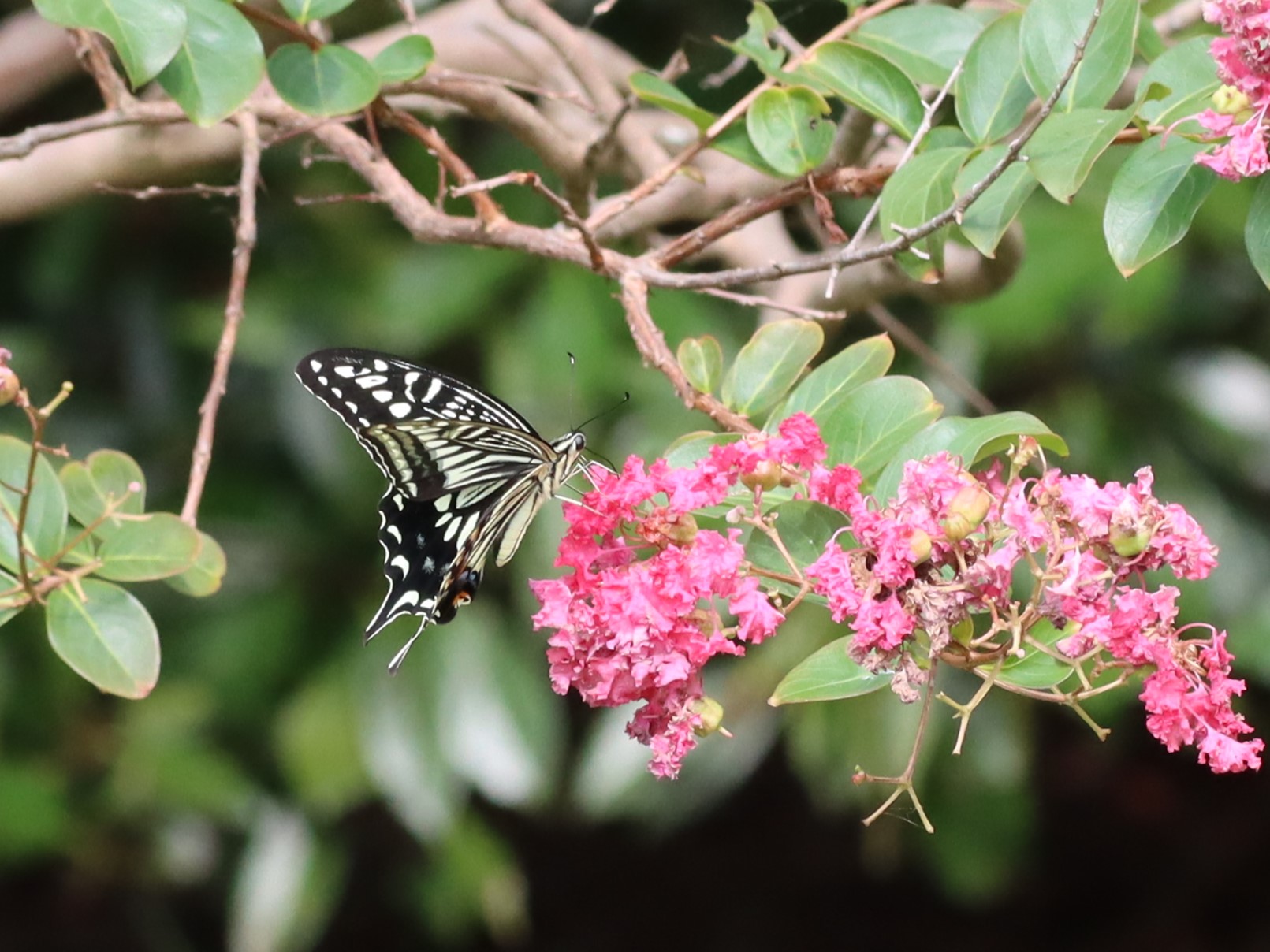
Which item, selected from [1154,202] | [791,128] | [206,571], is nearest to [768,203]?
[791,128]

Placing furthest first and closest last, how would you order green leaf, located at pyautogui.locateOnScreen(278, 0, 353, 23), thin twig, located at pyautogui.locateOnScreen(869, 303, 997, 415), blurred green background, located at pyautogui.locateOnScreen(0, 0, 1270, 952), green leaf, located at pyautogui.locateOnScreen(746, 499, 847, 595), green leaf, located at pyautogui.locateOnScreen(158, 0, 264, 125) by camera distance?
blurred green background, located at pyautogui.locateOnScreen(0, 0, 1270, 952)
thin twig, located at pyautogui.locateOnScreen(869, 303, 997, 415)
green leaf, located at pyautogui.locateOnScreen(278, 0, 353, 23)
green leaf, located at pyautogui.locateOnScreen(158, 0, 264, 125)
green leaf, located at pyautogui.locateOnScreen(746, 499, 847, 595)

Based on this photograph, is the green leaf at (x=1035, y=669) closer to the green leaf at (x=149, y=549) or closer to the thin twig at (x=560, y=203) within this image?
the thin twig at (x=560, y=203)

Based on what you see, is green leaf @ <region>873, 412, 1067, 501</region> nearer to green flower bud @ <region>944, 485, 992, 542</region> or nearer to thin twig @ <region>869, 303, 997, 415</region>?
green flower bud @ <region>944, 485, 992, 542</region>

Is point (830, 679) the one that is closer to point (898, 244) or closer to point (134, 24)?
point (898, 244)

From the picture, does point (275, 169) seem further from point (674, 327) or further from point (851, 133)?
point (851, 133)

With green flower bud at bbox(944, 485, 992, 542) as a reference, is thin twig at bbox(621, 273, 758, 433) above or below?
below

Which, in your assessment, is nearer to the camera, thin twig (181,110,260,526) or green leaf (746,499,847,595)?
green leaf (746,499,847,595)

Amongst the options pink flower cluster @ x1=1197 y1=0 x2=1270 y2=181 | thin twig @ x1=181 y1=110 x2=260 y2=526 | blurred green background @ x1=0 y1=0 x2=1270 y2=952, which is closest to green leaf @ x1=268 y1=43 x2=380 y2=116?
thin twig @ x1=181 y1=110 x2=260 y2=526

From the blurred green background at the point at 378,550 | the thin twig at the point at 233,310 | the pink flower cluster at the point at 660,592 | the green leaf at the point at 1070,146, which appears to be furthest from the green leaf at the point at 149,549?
the blurred green background at the point at 378,550
